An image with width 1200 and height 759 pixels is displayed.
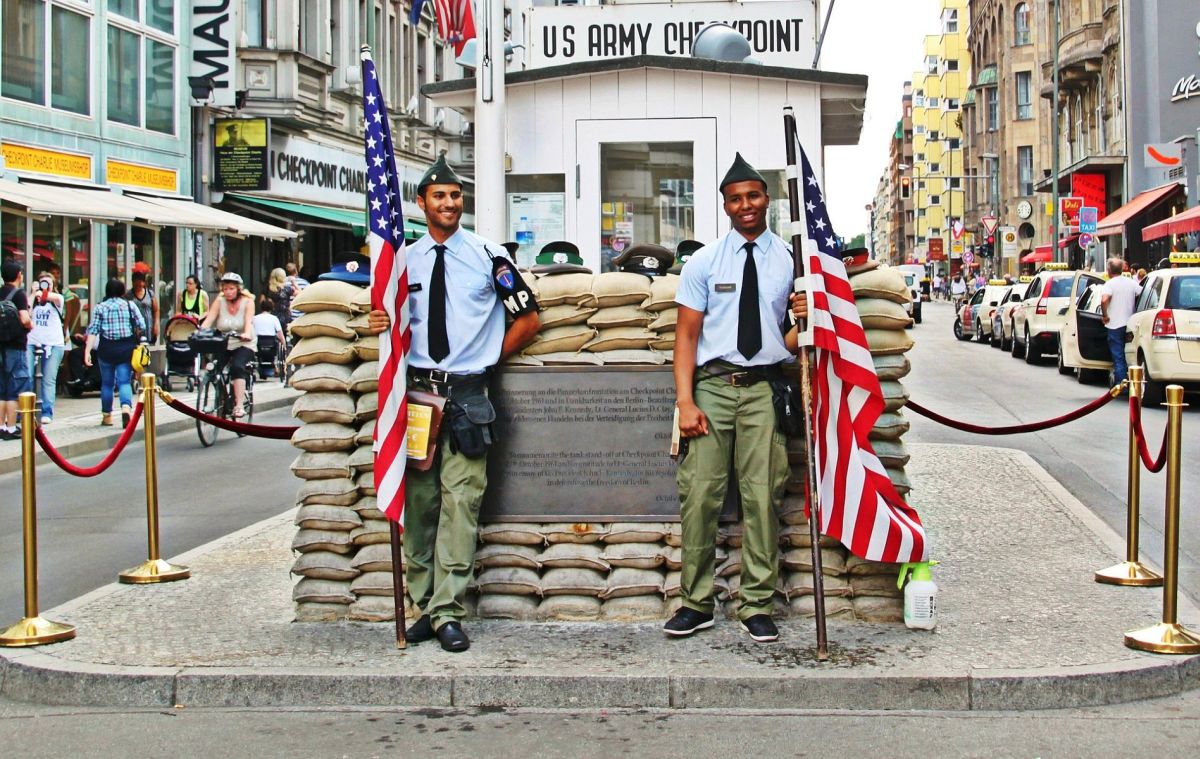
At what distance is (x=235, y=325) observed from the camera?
1647 cm

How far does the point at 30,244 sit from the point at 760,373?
735 inches

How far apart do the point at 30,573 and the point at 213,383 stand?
10147 millimetres

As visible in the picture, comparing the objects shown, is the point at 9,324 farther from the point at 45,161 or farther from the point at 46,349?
the point at 45,161

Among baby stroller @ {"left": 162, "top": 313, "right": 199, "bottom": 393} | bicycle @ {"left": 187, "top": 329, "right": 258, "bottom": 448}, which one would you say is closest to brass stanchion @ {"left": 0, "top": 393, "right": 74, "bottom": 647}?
bicycle @ {"left": 187, "top": 329, "right": 258, "bottom": 448}

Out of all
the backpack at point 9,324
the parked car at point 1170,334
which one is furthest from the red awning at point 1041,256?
the backpack at point 9,324

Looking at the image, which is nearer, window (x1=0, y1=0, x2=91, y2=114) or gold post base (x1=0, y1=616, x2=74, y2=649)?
gold post base (x1=0, y1=616, x2=74, y2=649)

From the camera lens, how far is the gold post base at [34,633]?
638 cm

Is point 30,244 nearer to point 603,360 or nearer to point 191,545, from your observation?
point 191,545

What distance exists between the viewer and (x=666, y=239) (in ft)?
34.5

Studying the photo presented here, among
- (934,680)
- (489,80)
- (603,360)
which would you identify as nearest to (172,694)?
(603,360)

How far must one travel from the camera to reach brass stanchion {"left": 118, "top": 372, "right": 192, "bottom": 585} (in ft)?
25.1

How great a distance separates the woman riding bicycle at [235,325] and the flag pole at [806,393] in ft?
36.7

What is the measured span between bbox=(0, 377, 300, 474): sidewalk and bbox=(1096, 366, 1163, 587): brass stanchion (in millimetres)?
10316

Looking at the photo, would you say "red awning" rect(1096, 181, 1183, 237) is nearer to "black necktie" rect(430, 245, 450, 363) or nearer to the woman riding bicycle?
the woman riding bicycle
